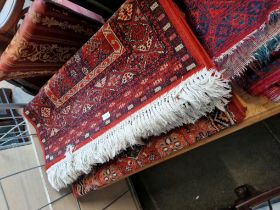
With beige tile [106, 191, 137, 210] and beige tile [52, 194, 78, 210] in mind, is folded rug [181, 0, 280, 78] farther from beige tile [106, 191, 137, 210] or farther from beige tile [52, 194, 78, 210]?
beige tile [106, 191, 137, 210]

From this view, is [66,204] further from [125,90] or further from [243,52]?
[243,52]

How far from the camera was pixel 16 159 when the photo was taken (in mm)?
1328

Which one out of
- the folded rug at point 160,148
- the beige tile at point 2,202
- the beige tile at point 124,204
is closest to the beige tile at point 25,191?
the beige tile at point 2,202

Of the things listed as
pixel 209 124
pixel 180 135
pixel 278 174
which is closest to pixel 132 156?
pixel 180 135

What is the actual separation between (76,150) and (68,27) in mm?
576

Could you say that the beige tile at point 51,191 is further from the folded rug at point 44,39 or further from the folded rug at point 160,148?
the folded rug at point 44,39

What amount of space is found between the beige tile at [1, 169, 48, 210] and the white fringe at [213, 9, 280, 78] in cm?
104

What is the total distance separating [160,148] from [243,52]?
0.49 meters

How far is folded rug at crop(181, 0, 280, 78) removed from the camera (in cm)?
76

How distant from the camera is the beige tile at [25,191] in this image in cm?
121

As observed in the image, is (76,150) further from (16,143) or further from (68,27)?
(68,27)

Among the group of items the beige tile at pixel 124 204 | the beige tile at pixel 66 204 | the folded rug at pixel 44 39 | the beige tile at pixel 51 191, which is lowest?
the beige tile at pixel 124 204

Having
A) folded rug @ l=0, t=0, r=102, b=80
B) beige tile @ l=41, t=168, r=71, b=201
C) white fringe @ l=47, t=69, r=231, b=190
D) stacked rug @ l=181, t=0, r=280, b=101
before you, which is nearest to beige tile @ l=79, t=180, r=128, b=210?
beige tile @ l=41, t=168, r=71, b=201

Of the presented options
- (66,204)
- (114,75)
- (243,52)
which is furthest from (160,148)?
(66,204)
